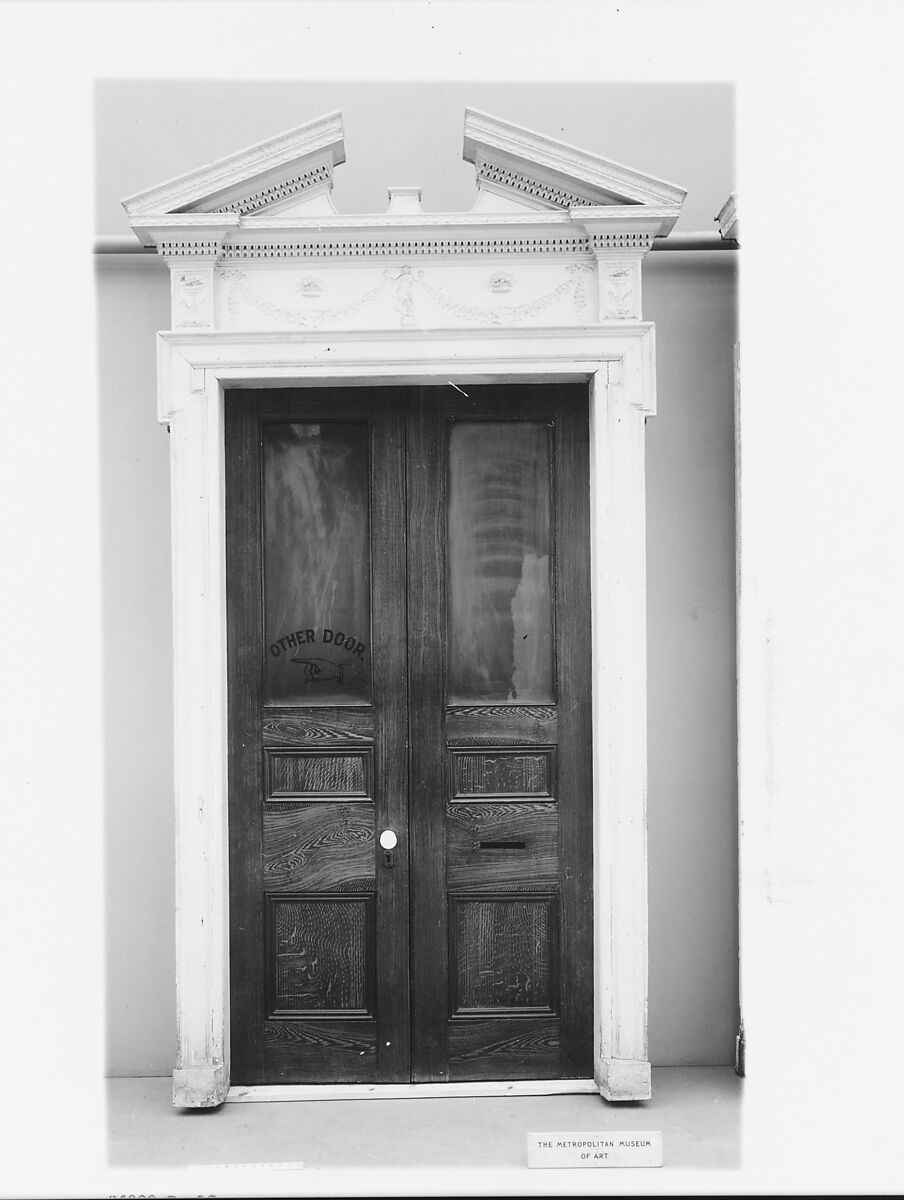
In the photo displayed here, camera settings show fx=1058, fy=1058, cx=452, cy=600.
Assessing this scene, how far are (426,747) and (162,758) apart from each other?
1.08 metres

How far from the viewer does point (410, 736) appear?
401 centimetres

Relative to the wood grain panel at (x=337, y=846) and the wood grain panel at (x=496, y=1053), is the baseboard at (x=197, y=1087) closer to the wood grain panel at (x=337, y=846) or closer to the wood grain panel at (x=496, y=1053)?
the wood grain panel at (x=337, y=846)

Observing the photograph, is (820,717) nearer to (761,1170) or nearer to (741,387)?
(741,387)

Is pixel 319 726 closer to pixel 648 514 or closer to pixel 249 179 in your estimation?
pixel 648 514

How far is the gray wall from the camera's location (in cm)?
422

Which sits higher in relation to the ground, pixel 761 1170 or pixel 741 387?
pixel 741 387

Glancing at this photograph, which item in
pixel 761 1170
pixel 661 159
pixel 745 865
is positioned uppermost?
pixel 661 159

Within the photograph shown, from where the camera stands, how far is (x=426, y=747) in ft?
13.1

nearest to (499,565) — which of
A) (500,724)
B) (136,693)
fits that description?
(500,724)

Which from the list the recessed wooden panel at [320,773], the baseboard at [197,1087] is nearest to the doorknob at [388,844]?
the recessed wooden panel at [320,773]

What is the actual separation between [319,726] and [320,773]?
0.18 metres

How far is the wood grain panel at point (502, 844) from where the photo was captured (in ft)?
13.2

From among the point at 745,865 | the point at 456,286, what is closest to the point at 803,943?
the point at 745,865

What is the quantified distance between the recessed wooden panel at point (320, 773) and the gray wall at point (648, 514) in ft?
1.68
